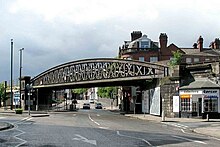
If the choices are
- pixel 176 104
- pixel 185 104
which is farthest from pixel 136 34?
pixel 185 104

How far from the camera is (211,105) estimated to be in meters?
44.6

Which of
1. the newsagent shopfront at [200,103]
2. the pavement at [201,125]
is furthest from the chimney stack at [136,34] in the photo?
the pavement at [201,125]

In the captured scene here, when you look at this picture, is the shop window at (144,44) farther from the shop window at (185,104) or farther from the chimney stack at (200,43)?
the shop window at (185,104)

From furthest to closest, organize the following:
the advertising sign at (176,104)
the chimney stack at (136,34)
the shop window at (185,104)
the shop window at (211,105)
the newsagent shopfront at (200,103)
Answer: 1. the chimney stack at (136,34)
2. the advertising sign at (176,104)
3. the shop window at (185,104)
4. the shop window at (211,105)
5. the newsagent shopfront at (200,103)

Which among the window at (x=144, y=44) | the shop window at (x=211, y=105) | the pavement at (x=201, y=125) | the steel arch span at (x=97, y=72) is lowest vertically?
the pavement at (x=201, y=125)

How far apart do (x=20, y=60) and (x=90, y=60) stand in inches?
493

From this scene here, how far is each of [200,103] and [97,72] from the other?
2889 centimetres

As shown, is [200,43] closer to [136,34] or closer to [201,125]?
[136,34]

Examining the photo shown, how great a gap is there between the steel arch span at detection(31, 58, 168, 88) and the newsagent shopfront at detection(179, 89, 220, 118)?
6176 millimetres

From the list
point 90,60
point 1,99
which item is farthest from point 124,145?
point 1,99

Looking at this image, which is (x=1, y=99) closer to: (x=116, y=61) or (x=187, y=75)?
(x=116, y=61)

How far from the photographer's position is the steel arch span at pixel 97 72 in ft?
187

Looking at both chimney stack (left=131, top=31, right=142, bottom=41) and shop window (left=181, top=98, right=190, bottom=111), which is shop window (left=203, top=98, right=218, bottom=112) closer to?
shop window (left=181, top=98, right=190, bottom=111)

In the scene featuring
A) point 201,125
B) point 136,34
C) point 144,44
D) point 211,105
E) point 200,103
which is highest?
point 136,34
